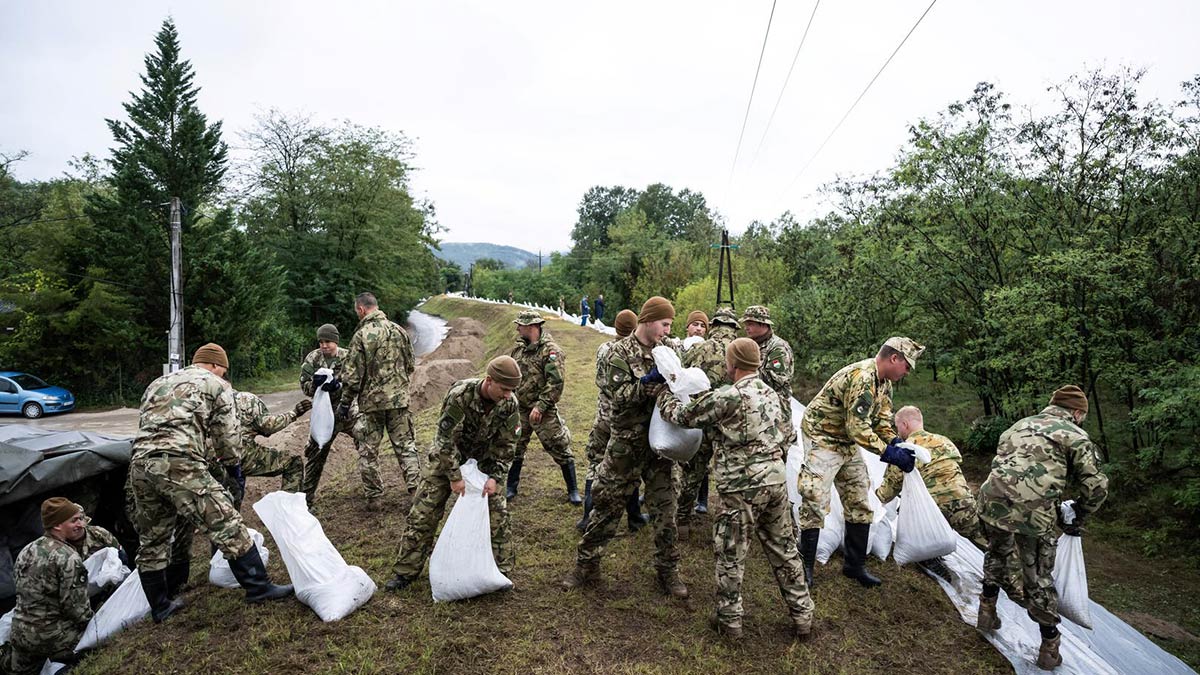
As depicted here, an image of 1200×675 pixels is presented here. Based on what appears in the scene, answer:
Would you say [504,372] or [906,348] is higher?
[906,348]

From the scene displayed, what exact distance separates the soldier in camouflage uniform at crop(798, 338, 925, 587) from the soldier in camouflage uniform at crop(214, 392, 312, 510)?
4.43 metres

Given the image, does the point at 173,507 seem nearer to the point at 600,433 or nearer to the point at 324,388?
the point at 324,388

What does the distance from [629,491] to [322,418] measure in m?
3.14

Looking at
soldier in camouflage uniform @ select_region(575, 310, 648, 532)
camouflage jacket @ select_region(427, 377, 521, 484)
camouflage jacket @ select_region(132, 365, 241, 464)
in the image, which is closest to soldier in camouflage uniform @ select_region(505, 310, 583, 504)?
soldier in camouflage uniform @ select_region(575, 310, 648, 532)

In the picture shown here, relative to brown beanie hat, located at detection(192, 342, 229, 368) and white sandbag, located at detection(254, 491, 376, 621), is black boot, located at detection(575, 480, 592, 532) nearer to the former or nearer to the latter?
white sandbag, located at detection(254, 491, 376, 621)

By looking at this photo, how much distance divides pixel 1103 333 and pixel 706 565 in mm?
8826

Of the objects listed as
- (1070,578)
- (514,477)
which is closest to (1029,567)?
(1070,578)

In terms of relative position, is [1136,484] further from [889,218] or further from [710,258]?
[710,258]

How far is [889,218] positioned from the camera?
14.2 m

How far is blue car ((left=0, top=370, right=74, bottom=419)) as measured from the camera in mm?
16938

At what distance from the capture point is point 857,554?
473 cm

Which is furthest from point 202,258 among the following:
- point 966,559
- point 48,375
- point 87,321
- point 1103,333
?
point 1103,333

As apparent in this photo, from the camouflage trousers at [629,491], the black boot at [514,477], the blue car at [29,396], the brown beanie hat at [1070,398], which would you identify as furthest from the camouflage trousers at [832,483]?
the blue car at [29,396]

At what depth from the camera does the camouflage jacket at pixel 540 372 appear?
578cm
